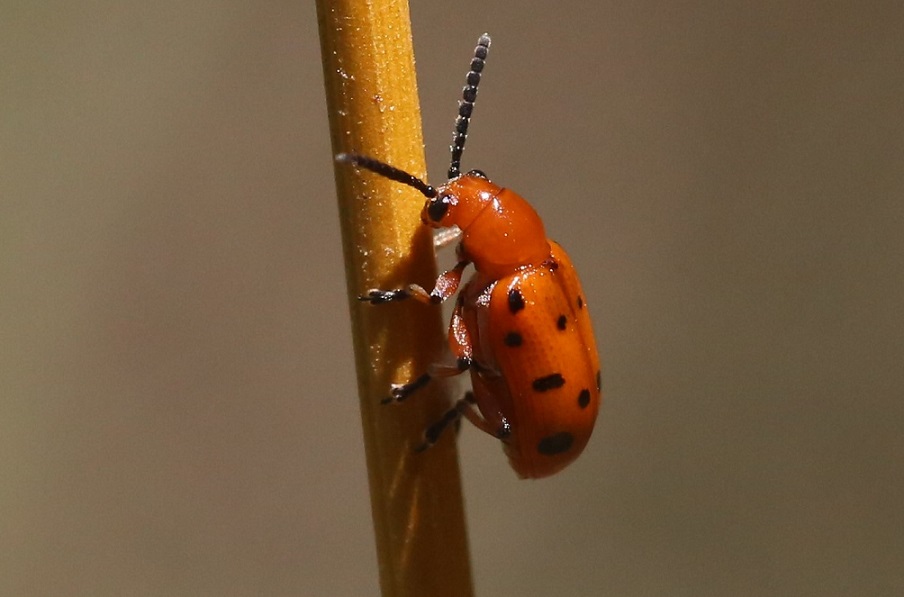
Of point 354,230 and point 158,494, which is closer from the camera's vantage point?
point 354,230

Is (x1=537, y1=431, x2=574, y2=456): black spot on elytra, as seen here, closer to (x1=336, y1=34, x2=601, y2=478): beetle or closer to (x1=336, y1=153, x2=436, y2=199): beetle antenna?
(x1=336, y1=34, x2=601, y2=478): beetle

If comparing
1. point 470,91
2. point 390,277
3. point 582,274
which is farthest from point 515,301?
point 582,274

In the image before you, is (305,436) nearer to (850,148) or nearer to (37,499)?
(37,499)

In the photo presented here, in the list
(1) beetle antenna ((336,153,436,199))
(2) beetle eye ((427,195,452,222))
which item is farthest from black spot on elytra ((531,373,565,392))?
(1) beetle antenna ((336,153,436,199))

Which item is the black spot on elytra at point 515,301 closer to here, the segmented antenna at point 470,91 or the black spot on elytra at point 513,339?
the black spot on elytra at point 513,339

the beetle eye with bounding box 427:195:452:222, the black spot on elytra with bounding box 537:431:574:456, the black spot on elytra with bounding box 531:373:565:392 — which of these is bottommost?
the black spot on elytra with bounding box 537:431:574:456

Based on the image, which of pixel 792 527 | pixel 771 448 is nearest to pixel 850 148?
pixel 771 448
